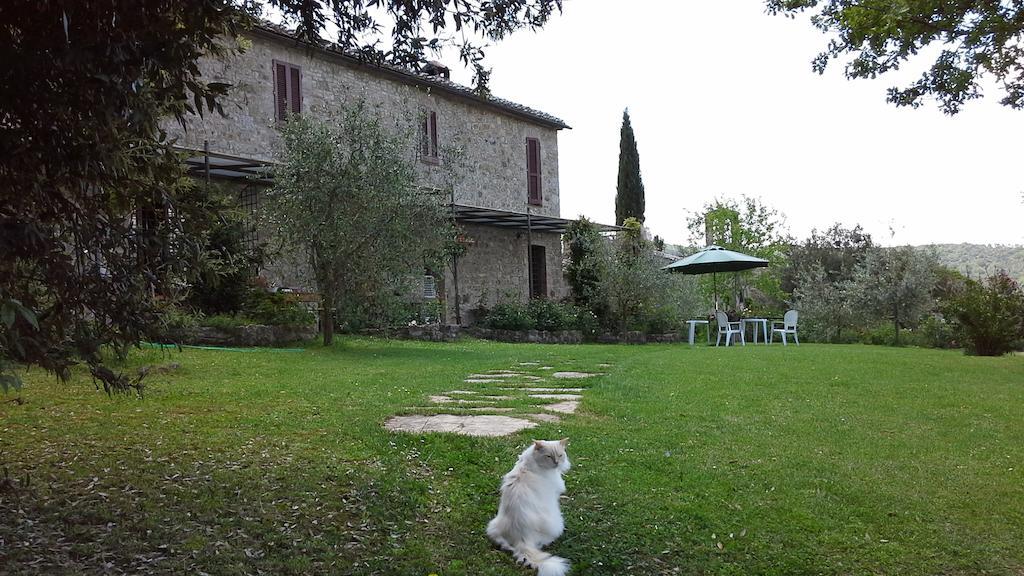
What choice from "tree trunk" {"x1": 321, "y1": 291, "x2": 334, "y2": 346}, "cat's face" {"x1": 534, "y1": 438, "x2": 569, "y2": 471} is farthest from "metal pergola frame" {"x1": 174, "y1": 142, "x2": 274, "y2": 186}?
"cat's face" {"x1": 534, "y1": 438, "x2": 569, "y2": 471}

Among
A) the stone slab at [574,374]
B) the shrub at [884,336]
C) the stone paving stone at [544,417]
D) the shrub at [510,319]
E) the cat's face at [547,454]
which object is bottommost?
the shrub at [884,336]

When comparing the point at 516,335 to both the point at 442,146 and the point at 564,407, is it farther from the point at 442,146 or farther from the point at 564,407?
the point at 564,407

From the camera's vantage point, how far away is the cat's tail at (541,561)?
2.65 metres

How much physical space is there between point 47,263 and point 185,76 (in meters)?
0.93

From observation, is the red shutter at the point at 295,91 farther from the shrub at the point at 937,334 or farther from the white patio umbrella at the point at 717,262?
the shrub at the point at 937,334

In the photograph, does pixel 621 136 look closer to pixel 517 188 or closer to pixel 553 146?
pixel 553 146

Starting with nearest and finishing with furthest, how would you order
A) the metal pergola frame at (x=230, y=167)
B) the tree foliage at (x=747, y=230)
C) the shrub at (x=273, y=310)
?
the shrub at (x=273, y=310) → the metal pergola frame at (x=230, y=167) → the tree foliage at (x=747, y=230)

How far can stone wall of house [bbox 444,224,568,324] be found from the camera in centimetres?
1886

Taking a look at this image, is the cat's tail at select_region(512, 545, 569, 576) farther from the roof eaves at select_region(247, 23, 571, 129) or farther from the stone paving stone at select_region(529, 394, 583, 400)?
the roof eaves at select_region(247, 23, 571, 129)

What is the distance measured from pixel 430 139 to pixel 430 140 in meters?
0.07

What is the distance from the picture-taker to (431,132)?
58.4 ft

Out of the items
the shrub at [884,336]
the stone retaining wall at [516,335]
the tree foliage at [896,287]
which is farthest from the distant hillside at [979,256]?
the stone retaining wall at [516,335]

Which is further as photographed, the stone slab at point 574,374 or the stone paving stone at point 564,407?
the stone slab at point 574,374

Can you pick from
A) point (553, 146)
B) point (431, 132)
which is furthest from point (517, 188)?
point (431, 132)
